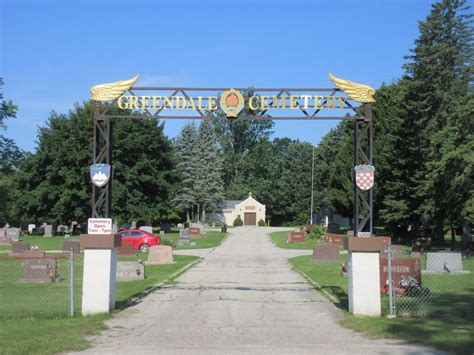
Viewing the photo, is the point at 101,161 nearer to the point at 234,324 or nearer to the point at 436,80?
the point at 234,324

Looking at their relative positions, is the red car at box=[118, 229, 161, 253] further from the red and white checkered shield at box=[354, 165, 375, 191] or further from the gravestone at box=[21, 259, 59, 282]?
the red and white checkered shield at box=[354, 165, 375, 191]

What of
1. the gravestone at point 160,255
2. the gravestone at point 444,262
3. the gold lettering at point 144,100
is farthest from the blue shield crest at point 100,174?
the gravestone at point 160,255

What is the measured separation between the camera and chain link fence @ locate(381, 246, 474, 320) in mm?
12453

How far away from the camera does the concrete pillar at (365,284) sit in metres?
12.2

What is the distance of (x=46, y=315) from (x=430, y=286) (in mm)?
11814

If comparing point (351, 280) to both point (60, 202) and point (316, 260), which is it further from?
point (60, 202)

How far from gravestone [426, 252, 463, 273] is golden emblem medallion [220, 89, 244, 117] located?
12.3 meters

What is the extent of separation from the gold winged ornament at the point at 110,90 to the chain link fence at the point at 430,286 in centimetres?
723

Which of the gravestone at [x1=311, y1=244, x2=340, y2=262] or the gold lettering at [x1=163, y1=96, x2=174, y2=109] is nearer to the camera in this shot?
the gold lettering at [x1=163, y1=96, x2=174, y2=109]

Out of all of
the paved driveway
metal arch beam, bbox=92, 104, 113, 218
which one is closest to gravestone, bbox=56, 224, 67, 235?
the paved driveway

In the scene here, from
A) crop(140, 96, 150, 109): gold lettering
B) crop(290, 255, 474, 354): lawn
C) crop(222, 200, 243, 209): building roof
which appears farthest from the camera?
crop(222, 200, 243, 209): building roof

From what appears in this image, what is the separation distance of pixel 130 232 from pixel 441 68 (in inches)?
925

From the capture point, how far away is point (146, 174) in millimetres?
59156

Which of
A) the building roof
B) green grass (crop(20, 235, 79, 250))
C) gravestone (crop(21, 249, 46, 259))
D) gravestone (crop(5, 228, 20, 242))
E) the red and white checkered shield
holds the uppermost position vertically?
the building roof
